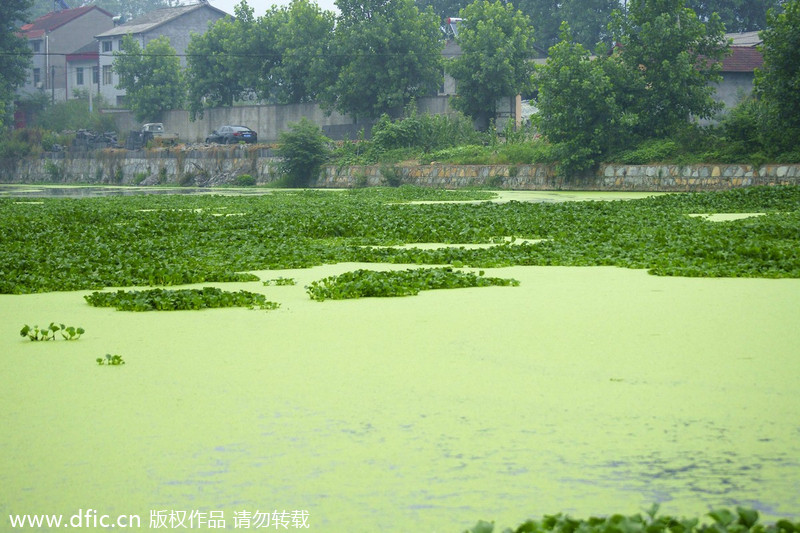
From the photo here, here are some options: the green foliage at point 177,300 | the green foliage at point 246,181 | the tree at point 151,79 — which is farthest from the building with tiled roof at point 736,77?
the green foliage at point 177,300

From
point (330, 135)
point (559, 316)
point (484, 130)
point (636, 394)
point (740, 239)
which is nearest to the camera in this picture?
point (636, 394)

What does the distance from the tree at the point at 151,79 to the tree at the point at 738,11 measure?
25.0 meters

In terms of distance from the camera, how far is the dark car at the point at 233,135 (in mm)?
46562

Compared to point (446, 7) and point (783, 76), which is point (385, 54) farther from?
point (783, 76)

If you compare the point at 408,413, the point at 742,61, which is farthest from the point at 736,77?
the point at 408,413

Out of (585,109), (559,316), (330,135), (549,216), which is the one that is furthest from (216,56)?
Result: (559,316)

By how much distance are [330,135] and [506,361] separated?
39.8m

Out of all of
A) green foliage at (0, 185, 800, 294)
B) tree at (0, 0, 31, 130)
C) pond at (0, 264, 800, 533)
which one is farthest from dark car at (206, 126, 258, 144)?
pond at (0, 264, 800, 533)

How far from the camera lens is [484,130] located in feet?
133

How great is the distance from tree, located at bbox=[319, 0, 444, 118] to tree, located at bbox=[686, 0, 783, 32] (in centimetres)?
1279

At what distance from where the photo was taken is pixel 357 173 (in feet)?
120

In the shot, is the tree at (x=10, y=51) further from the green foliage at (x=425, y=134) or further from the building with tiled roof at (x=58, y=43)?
the green foliage at (x=425, y=134)

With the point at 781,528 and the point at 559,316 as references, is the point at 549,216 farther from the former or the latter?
the point at 781,528

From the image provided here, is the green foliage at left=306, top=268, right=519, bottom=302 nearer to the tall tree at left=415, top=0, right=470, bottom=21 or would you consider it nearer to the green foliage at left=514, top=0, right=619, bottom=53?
the green foliage at left=514, top=0, right=619, bottom=53
